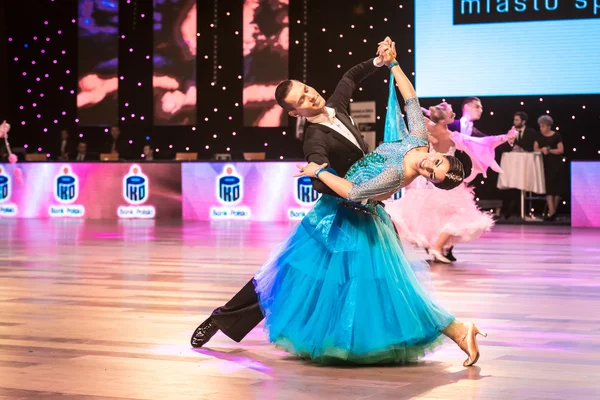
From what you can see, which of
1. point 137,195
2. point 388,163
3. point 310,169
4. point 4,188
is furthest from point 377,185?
point 4,188

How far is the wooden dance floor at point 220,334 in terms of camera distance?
442cm

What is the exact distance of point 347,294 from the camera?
4.89 m

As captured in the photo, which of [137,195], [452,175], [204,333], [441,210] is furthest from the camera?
[137,195]

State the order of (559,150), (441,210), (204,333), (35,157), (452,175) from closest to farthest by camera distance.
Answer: (452,175) → (204,333) → (441,210) → (559,150) → (35,157)

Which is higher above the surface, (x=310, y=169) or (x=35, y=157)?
(x=35, y=157)

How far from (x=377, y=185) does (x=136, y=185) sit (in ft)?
43.2

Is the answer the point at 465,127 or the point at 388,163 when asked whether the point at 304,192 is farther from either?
the point at 388,163

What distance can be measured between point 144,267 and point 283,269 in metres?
4.83

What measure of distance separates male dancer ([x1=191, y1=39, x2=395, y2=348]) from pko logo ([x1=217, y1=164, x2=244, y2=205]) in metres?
11.5

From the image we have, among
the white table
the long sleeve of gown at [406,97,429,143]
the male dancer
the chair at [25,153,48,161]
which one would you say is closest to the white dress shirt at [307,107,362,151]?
the male dancer

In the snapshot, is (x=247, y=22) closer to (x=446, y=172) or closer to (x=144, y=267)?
(x=144, y=267)

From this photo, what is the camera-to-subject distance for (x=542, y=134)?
16547 mm

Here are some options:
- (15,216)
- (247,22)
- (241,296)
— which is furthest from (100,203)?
(241,296)

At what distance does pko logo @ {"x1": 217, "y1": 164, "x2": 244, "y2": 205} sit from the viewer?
55.6 ft
